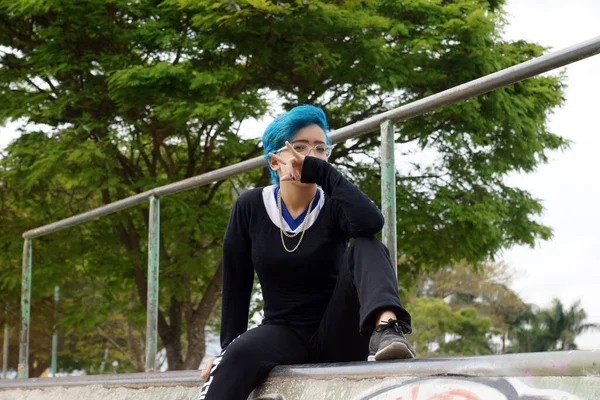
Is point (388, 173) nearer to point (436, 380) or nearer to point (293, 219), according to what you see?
point (293, 219)

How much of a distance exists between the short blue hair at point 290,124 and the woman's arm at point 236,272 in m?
0.19

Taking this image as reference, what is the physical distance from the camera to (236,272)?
8.21 ft

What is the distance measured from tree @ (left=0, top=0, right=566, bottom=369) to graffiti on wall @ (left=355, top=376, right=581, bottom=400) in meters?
10.5

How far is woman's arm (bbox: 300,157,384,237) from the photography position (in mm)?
2174

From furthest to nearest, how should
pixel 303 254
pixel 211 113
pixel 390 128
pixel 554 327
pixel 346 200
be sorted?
pixel 554 327 < pixel 211 113 < pixel 390 128 < pixel 303 254 < pixel 346 200

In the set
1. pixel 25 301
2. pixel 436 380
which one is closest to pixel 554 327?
pixel 25 301

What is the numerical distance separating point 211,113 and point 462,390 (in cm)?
1060

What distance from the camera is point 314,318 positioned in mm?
2346

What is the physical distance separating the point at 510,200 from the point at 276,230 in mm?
13337

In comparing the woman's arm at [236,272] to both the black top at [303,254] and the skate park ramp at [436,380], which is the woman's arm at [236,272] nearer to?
the black top at [303,254]

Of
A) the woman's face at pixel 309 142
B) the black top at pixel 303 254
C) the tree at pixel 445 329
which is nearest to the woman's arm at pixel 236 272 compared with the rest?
the black top at pixel 303 254

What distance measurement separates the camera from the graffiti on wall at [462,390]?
1482 millimetres

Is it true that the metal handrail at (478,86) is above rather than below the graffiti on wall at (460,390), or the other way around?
above

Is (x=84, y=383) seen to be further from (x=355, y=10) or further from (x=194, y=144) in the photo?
(x=194, y=144)
